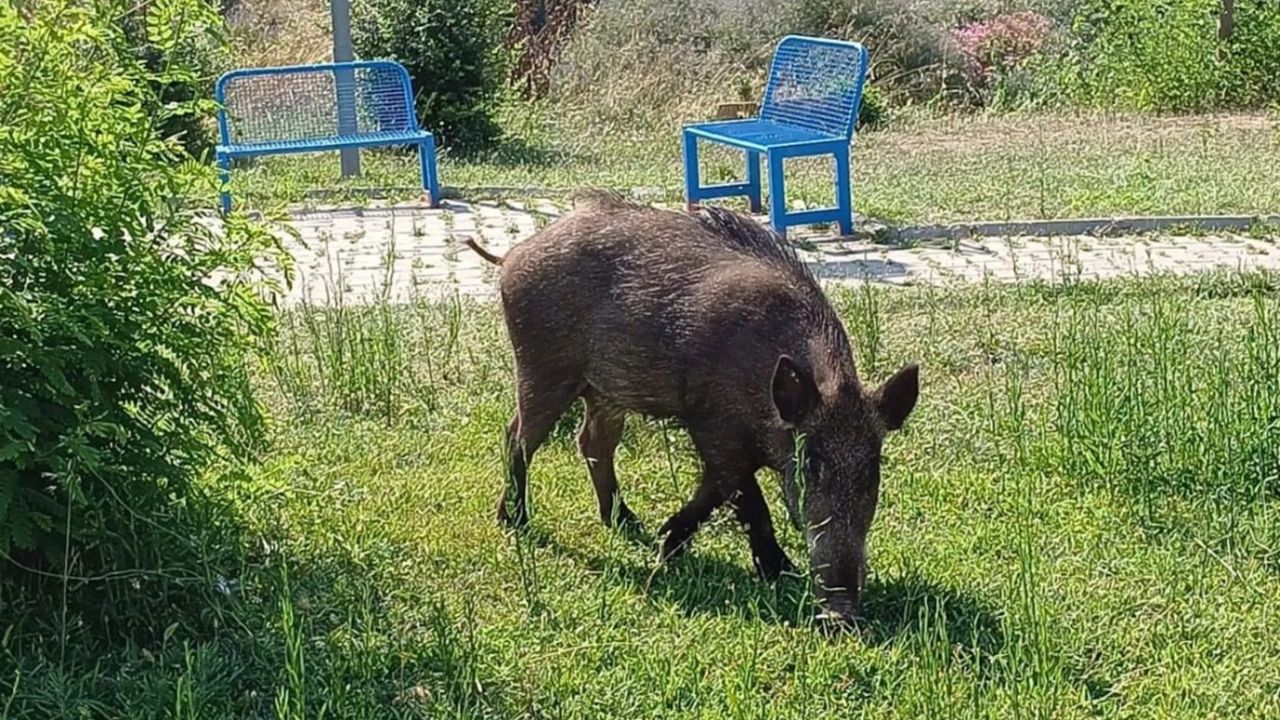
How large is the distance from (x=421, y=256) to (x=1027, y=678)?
692 centimetres

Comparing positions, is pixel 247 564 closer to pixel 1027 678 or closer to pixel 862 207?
pixel 1027 678

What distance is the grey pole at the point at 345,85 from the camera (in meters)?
13.1

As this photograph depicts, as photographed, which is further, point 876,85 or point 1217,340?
point 876,85

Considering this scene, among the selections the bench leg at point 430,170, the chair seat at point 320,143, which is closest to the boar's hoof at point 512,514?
the bench leg at point 430,170

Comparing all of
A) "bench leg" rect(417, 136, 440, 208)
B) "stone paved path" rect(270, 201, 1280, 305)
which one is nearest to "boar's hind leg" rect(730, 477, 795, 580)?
"stone paved path" rect(270, 201, 1280, 305)

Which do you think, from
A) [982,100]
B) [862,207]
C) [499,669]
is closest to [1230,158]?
[862,207]

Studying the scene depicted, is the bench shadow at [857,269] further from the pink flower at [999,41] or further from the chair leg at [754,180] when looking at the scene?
the pink flower at [999,41]

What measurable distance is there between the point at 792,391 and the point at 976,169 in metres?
9.08

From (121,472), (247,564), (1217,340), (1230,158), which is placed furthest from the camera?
(1230,158)

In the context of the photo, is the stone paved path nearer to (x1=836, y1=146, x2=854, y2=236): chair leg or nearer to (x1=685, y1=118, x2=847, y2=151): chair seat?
(x1=836, y1=146, x2=854, y2=236): chair leg

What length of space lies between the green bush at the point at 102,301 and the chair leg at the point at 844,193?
626 centimetres

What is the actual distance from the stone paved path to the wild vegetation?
1943 mm

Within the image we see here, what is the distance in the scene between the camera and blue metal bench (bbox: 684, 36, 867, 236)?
1041 cm

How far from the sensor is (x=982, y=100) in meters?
17.9
